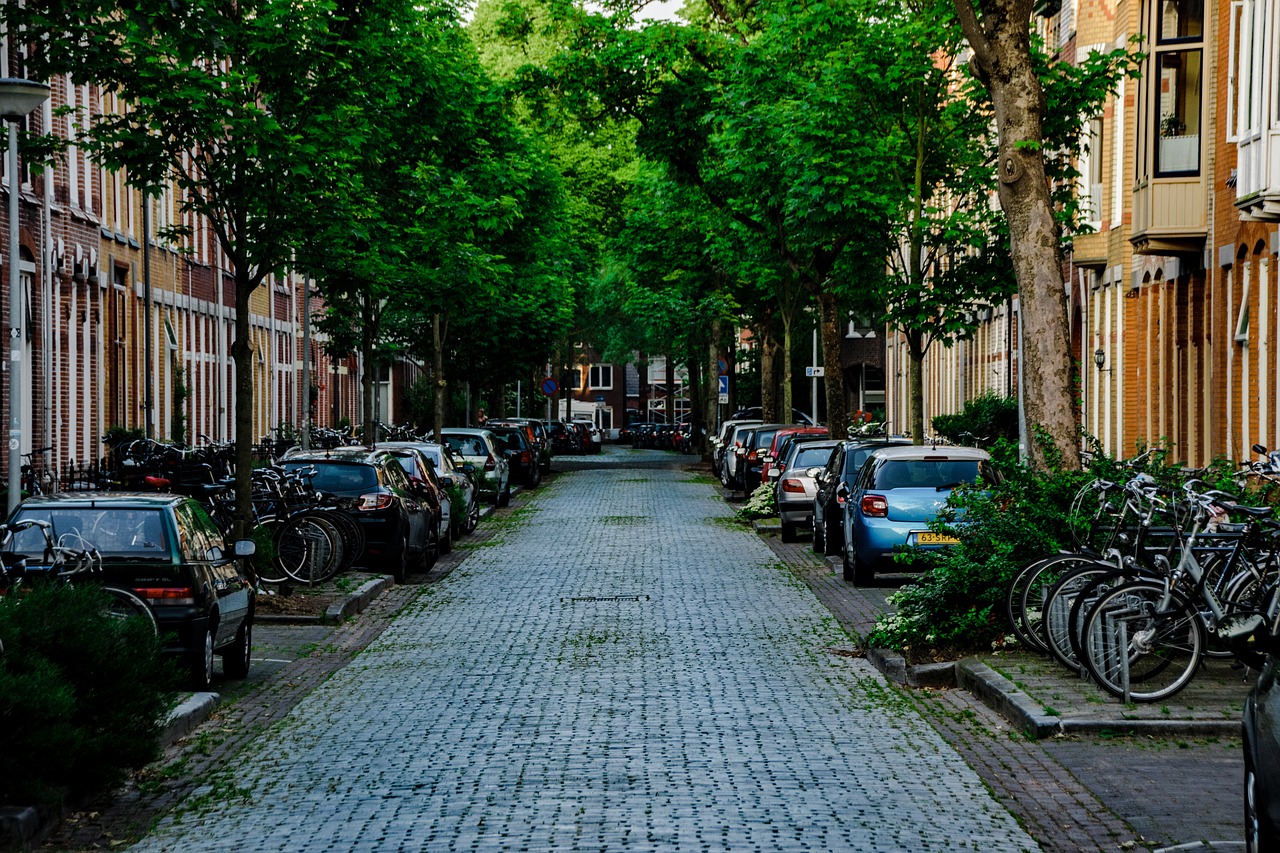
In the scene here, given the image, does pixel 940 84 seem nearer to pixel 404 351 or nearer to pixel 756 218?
pixel 756 218

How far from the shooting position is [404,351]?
50.7m

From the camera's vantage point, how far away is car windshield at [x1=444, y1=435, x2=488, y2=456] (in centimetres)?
4016

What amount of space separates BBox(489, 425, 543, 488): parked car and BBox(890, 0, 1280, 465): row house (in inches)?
607

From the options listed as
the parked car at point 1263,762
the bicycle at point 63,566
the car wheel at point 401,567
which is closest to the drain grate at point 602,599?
the car wheel at point 401,567

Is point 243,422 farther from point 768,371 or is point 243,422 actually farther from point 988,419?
point 768,371

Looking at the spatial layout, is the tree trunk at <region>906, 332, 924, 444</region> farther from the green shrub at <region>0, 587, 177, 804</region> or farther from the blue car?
the green shrub at <region>0, 587, 177, 804</region>

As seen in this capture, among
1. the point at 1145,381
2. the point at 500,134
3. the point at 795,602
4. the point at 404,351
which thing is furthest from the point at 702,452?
the point at 795,602

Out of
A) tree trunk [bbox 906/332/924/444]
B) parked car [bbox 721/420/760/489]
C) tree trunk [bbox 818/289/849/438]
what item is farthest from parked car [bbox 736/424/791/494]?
tree trunk [bbox 906/332/924/444]

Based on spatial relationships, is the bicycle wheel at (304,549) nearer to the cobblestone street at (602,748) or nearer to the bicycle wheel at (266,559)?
the bicycle wheel at (266,559)

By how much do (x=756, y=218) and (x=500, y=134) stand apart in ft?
19.7

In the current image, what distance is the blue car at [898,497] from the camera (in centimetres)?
2055

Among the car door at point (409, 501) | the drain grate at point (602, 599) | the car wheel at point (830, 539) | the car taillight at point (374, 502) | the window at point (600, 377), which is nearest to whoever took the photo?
the drain grate at point (602, 599)

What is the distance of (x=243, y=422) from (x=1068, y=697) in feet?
33.2

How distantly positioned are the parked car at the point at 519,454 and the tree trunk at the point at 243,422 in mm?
29318
